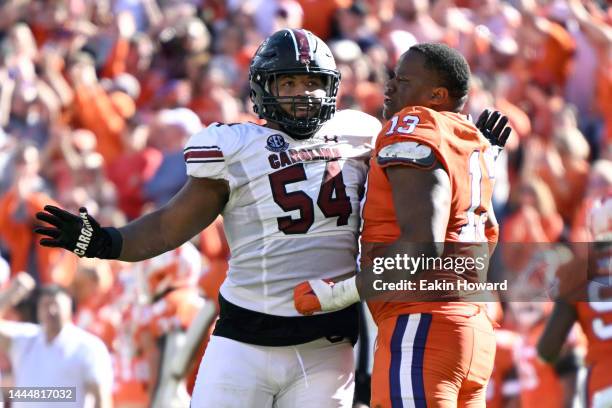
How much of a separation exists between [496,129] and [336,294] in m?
1.15

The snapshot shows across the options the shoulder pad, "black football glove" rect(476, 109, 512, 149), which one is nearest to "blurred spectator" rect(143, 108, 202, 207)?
"black football glove" rect(476, 109, 512, 149)

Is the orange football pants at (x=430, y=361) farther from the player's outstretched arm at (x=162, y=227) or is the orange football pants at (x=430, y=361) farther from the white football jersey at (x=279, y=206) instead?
the player's outstretched arm at (x=162, y=227)

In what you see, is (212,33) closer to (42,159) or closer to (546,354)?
(42,159)

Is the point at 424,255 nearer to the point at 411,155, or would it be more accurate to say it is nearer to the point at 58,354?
the point at 411,155

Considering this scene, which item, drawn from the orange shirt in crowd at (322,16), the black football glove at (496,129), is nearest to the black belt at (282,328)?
the black football glove at (496,129)

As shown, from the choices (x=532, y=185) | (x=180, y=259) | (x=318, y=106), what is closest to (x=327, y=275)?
(x=318, y=106)

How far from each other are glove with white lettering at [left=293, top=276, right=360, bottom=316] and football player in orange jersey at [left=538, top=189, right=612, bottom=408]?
2022 mm

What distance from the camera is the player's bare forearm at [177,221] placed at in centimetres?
474

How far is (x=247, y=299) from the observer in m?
4.76

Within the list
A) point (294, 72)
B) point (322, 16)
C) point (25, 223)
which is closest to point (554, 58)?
point (322, 16)

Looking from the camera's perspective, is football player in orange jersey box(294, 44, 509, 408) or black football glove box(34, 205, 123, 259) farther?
black football glove box(34, 205, 123, 259)

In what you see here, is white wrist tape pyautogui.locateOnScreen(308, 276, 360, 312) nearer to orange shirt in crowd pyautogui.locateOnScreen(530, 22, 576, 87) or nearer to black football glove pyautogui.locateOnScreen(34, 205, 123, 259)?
black football glove pyautogui.locateOnScreen(34, 205, 123, 259)

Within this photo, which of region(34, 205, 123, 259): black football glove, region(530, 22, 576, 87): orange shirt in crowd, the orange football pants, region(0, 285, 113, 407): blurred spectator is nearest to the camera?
the orange football pants

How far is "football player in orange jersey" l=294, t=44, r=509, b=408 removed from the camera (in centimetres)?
422
